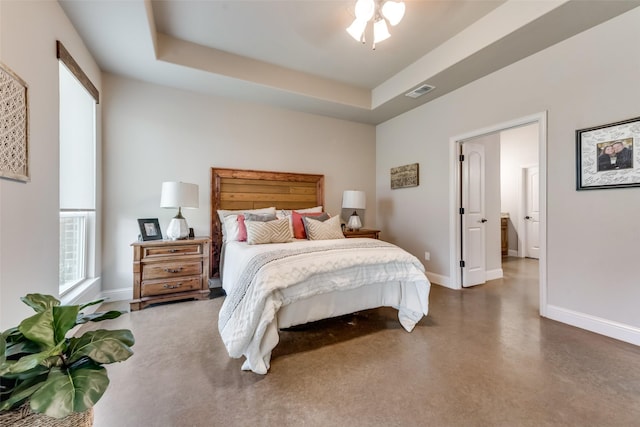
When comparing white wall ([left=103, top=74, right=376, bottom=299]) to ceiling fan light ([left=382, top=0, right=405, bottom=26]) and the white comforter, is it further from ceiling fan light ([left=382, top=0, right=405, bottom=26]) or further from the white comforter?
ceiling fan light ([left=382, top=0, right=405, bottom=26])

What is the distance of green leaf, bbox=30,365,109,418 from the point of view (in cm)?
71

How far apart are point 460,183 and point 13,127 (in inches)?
167

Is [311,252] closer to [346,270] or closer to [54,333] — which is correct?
[346,270]

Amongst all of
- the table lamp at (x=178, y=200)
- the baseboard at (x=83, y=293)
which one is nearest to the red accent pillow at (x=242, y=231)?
the table lamp at (x=178, y=200)

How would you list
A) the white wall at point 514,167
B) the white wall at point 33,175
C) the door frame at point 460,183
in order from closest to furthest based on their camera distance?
the white wall at point 33,175, the door frame at point 460,183, the white wall at point 514,167

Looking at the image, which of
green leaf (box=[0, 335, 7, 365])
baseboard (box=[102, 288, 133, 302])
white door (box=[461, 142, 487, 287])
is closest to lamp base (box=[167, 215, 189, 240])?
baseboard (box=[102, 288, 133, 302])

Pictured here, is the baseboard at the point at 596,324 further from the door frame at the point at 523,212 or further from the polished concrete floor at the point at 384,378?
the door frame at the point at 523,212

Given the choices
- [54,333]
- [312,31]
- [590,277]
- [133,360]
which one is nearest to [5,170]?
[54,333]

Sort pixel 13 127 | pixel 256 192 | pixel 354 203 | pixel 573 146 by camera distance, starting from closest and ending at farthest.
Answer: pixel 13 127 < pixel 573 146 < pixel 256 192 < pixel 354 203

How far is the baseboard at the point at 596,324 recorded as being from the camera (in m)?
2.07

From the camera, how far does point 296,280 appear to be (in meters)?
1.85

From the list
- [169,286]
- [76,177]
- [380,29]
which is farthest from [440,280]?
[76,177]

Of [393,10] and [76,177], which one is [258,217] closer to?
[76,177]

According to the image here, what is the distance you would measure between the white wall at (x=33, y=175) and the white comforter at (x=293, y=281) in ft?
3.96
